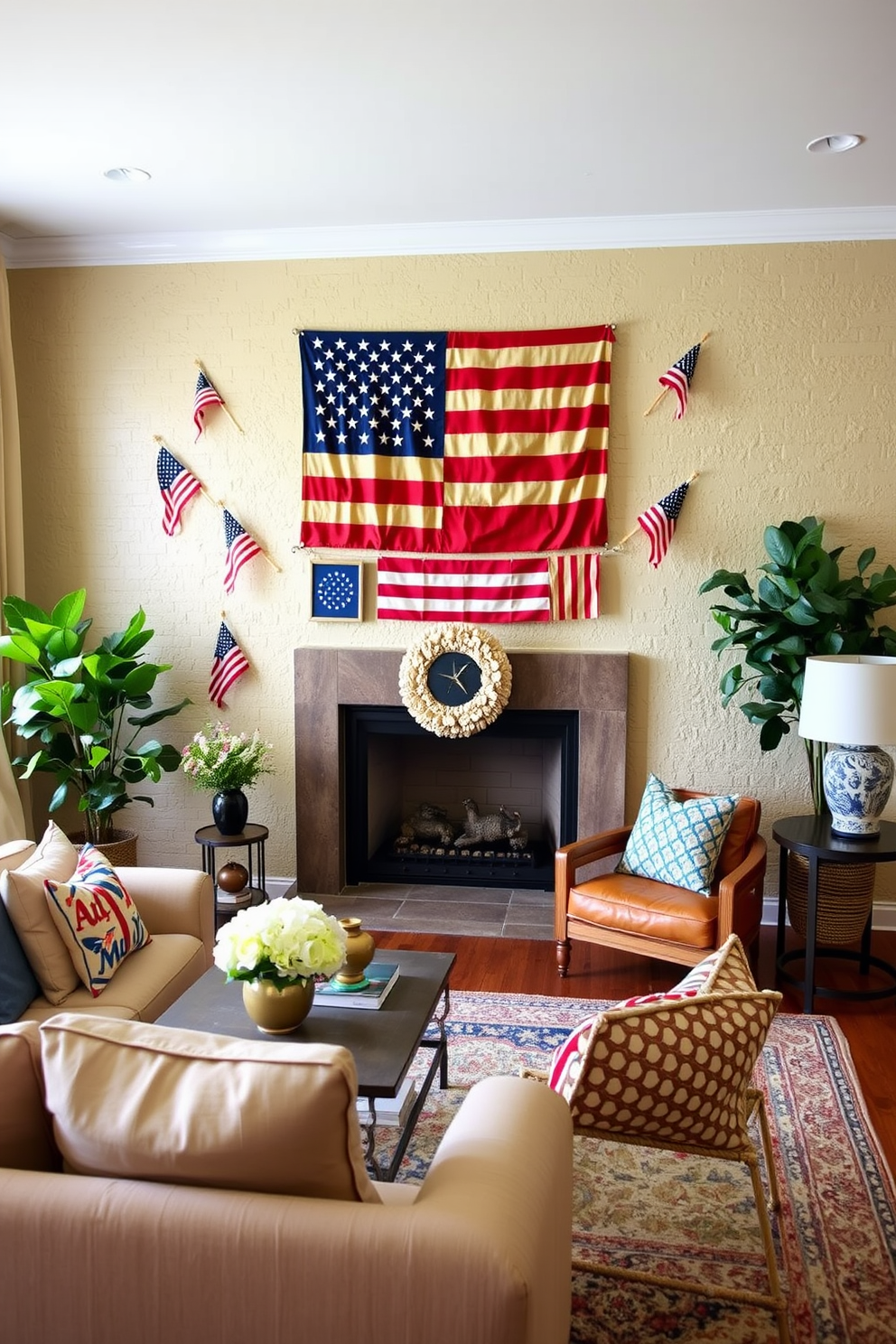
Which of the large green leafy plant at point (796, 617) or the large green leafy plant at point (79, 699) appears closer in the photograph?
the large green leafy plant at point (796, 617)

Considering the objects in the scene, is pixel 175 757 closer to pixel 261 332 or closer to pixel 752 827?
pixel 261 332

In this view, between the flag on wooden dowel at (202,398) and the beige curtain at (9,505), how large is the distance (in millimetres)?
828

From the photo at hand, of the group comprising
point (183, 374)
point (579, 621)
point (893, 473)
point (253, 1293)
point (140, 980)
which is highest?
point (183, 374)

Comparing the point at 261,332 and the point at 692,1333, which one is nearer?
the point at 692,1333

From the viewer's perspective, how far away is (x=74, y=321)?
511 cm

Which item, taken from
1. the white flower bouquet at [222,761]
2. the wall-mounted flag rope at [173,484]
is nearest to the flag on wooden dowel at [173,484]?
the wall-mounted flag rope at [173,484]

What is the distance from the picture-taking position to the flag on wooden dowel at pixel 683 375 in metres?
4.61

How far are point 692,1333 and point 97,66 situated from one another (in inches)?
145

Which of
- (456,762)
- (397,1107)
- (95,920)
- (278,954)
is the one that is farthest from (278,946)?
(456,762)

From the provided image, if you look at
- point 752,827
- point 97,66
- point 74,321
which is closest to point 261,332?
point 74,321

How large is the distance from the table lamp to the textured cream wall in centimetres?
Result: 82

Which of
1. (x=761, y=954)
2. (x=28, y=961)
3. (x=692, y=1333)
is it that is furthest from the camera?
(x=761, y=954)

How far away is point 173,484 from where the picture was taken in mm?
5051

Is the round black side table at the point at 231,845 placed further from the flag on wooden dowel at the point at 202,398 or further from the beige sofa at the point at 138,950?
the flag on wooden dowel at the point at 202,398
